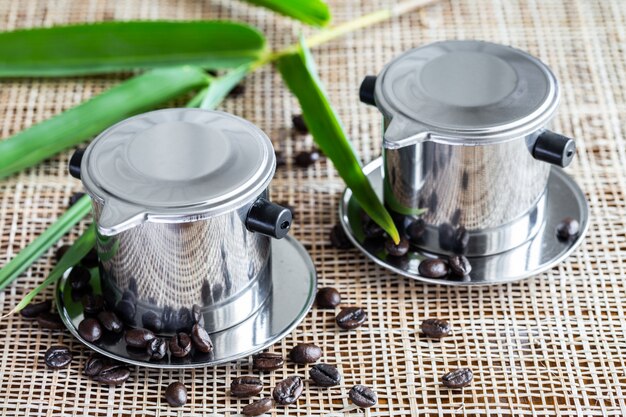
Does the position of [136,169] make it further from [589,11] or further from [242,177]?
[589,11]

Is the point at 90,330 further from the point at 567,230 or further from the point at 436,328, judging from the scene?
the point at 567,230

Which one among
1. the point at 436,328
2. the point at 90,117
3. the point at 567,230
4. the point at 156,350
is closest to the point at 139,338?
the point at 156,350

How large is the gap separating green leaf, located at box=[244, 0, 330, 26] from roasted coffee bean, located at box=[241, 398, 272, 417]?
Answer: 2.60 feet

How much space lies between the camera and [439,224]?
1.25m

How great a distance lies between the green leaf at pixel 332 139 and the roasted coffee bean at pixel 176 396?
34cm

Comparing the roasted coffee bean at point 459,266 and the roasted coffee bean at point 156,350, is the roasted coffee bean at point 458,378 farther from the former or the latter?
the roasted coffee bean at point 156,350

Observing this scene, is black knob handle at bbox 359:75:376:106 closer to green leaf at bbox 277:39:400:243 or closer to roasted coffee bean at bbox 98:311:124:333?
green leaf at bbox 277:39:400:243

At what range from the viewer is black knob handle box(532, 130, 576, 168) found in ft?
3.85

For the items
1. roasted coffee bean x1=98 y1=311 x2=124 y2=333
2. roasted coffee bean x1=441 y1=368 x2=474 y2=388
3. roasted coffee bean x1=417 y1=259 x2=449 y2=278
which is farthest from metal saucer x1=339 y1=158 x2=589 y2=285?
roasted coffee bean x1=98 y1=311 x2=124 y2=333

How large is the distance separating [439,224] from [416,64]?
0.73 ft

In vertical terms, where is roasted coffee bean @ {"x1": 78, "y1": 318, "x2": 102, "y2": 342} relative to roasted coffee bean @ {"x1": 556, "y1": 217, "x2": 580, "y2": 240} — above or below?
above

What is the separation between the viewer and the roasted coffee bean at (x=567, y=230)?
130cm

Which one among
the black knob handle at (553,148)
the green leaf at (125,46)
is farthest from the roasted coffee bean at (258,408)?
the green leaf at (125,46)

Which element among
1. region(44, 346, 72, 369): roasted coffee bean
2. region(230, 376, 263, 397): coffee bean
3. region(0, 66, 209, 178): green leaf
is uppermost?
region(0, 66, 209, 178): green leaf
